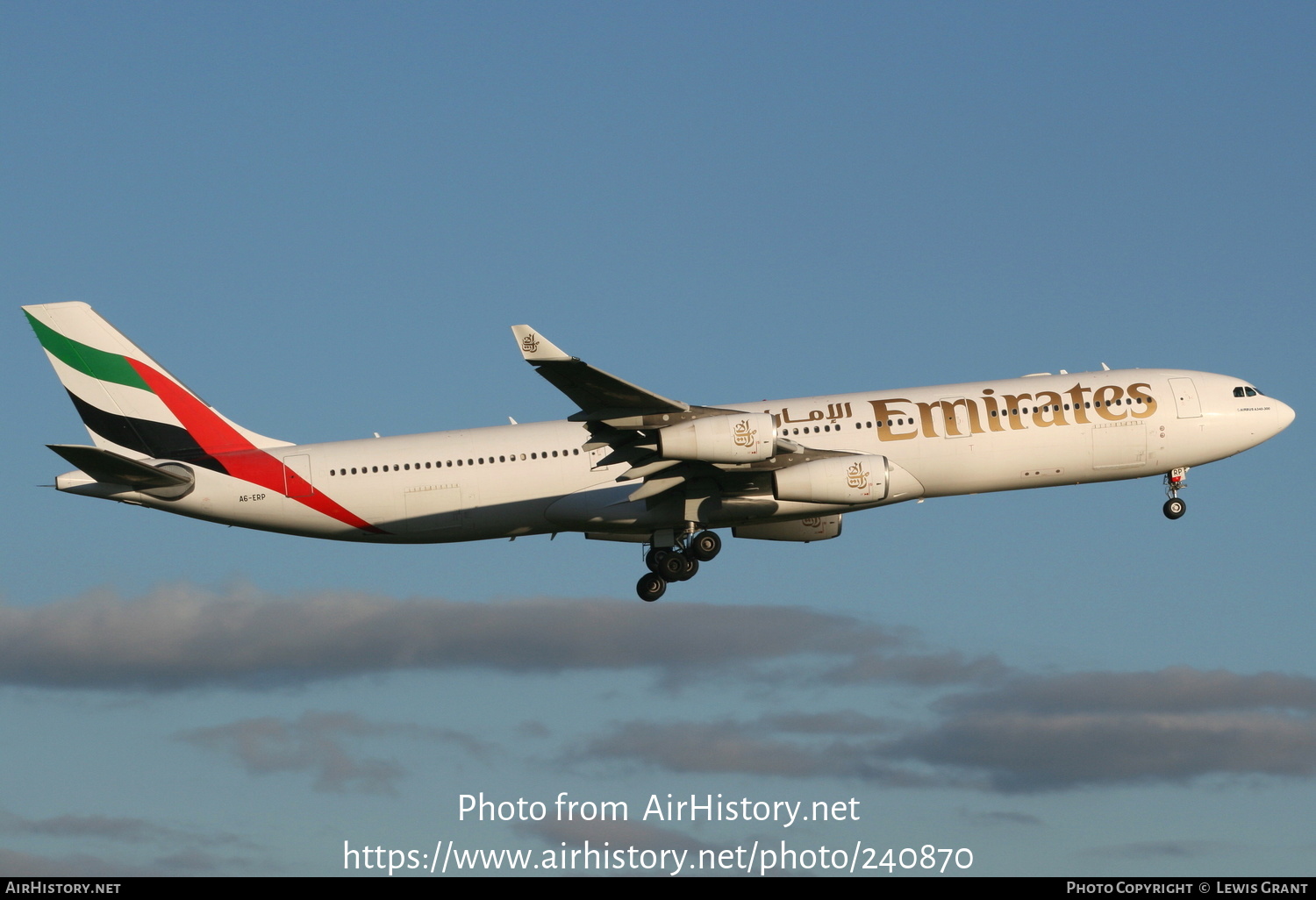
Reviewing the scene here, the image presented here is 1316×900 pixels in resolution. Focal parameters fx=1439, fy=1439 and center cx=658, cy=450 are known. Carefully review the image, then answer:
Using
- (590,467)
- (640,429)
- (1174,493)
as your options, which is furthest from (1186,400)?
(590,467)

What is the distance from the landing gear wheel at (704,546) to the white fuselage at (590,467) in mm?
1061

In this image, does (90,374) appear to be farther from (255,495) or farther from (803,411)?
(803,411)

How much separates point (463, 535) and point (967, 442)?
16463 mm

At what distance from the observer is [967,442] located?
151ft

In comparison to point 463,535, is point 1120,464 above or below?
above

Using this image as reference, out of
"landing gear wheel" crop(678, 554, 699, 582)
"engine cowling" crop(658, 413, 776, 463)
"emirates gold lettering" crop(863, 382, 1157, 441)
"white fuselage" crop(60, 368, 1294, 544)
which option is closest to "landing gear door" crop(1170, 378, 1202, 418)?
"emirates gold lettering" crop(863, 382, 1157, 441)

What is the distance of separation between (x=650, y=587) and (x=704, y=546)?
2.34 metres

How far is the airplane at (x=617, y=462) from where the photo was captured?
45.3 m

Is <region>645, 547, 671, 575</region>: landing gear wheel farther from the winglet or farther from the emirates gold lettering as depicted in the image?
the winglet

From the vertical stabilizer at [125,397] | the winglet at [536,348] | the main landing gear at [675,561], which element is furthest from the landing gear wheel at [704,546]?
the vertical stabilizer at [125,397]

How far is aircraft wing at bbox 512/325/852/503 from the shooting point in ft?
129

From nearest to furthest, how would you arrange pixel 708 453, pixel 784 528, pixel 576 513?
pixel 708 453, pixel 576 513, pixel 784 528

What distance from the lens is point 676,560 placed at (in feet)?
155

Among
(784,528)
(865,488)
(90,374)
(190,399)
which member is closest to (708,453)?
(865,488)
